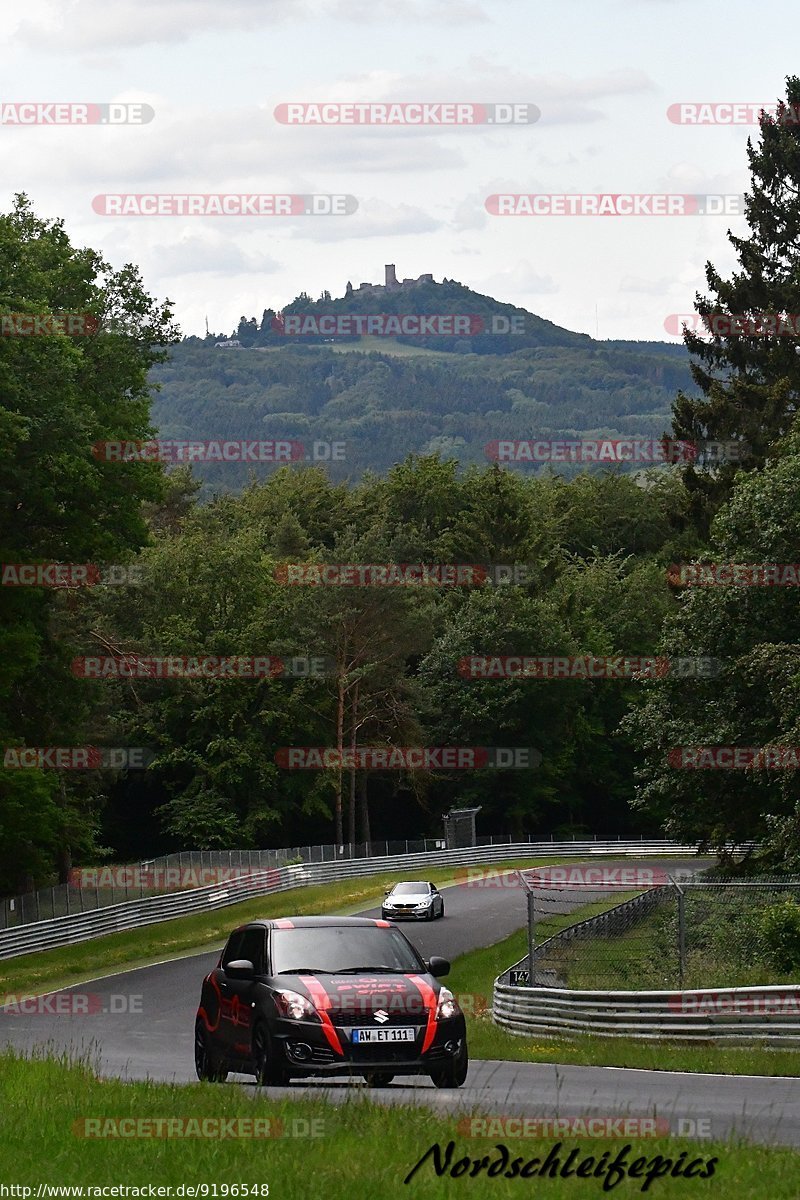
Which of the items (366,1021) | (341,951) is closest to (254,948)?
(341,951)

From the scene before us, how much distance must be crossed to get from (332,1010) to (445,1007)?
3.24 feet

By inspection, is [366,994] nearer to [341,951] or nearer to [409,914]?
[341,951]

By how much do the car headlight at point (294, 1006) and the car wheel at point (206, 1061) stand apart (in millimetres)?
1346

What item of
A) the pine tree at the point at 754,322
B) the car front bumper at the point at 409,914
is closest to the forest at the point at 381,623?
the pine tree at the point at 754,322

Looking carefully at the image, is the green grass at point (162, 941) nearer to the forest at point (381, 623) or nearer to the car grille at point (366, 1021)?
the forest at point (381, 623)

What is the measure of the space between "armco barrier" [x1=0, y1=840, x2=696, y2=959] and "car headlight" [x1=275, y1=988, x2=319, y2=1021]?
2639 cm

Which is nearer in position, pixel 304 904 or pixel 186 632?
pixel 304 904

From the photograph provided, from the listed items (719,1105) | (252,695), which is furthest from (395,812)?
(719,1105)

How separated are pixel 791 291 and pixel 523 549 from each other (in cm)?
4701

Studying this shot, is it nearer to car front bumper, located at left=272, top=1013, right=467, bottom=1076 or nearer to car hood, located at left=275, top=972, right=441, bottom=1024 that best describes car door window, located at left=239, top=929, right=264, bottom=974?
car hood, located at left=275, top=972, right=441, bottom=1024

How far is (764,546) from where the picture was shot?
37.7m

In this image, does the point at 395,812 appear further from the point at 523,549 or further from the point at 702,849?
the point at 702,849

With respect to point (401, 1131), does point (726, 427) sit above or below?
above

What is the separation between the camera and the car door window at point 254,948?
14617 millimetres
